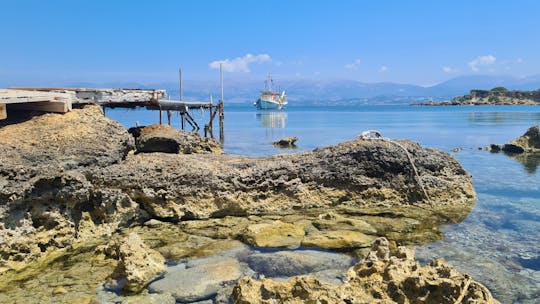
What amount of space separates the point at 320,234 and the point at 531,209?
7.85 metres

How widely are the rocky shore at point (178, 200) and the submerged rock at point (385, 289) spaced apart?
102 inches

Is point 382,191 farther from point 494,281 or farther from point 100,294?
point 100,294

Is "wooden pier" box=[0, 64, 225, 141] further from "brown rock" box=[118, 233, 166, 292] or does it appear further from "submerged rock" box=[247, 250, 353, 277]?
"submerged rock" box=[247, 250, 353, 277]

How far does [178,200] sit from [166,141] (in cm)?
747

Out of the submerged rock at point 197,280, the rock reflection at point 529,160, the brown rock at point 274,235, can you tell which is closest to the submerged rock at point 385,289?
the submerged rock at point 197,280

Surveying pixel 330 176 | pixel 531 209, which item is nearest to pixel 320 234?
pixel 330 176

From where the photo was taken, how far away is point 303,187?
11.5 meters

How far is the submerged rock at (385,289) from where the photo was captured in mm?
5008

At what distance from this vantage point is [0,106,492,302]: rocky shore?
7883 mm

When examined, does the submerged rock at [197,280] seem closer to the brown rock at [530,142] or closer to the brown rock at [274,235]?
the brown rock at [274,235]

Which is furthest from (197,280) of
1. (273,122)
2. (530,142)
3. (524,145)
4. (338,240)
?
(273,122)

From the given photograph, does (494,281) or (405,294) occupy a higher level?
(405,294)

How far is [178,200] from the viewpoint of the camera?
1034 centimetres

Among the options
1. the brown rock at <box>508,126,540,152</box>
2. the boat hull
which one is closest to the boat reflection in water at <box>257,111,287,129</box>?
the brown rock at <box>508,126,540,152</box>
